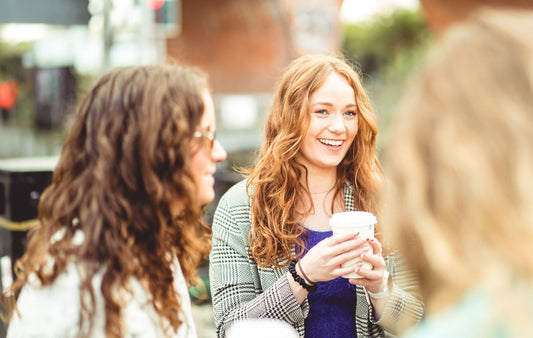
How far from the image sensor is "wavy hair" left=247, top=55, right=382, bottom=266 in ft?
7.38

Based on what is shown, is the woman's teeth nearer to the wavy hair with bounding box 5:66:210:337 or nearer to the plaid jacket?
the plaid jacket

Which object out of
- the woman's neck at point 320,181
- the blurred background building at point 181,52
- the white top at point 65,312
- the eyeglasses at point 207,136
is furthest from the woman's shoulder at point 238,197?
the blurred background building at point 181,52

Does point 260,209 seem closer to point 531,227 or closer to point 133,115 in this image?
point 133,115

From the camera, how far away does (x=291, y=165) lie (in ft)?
7.89

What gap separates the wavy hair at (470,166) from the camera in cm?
103

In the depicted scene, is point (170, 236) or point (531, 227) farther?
point (170, 236)

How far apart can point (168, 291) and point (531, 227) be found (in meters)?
0.91

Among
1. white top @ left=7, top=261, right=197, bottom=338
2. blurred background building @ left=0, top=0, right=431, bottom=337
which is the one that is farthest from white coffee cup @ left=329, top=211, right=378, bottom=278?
blurred background building @ left=0, top=0, right=431, bottom=337

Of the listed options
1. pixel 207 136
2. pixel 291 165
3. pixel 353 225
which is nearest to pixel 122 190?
pixel 207 136

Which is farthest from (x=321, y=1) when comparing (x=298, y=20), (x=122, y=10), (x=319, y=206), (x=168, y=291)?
(x=168, y=291)

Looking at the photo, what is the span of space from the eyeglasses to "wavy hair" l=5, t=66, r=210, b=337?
25 mm

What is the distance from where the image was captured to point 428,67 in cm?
117

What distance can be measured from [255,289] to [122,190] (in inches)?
36.5

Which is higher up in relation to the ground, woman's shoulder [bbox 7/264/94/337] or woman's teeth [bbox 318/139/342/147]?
woman's teeth [bbox 318/139/342/147]
